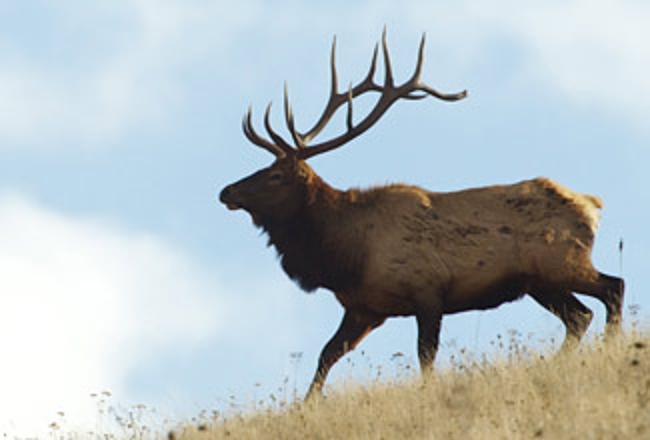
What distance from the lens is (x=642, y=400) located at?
9398 mm

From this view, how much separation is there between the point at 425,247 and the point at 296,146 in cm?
177

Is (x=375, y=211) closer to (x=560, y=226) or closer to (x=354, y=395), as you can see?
(x=560, y=226)

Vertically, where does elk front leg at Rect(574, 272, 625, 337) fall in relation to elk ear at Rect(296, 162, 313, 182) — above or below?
below

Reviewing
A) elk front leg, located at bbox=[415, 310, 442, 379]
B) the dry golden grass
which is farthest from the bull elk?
the dry golden grass

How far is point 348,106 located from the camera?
559 inches

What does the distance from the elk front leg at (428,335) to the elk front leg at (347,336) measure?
26.6 inches

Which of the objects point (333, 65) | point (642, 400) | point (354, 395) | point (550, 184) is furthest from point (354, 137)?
point (642, 400)

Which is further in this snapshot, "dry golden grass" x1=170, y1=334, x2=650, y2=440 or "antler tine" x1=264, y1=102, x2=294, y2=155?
"antler tine" x1=264, y1=102, x2=294, y2=155

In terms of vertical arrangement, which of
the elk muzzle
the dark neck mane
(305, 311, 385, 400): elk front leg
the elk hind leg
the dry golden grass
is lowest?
the dry golden grass

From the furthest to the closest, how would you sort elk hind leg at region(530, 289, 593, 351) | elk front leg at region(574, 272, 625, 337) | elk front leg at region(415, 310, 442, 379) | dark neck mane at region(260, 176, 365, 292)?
dark neck mane at region(260, 176, 365, 292) → elk hind leg at region(530, 289, 593, 351) → elk front leg at region(574, 272, 625, 337) → elk front leg at region(415, 310, 442, 379)

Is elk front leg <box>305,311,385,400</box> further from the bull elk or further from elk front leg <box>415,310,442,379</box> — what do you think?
elk front leg <box>415,310,442,379</box>

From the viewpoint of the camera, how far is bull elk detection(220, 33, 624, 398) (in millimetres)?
13086

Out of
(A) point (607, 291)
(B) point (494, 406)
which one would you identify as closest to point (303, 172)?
(A) point (607, 291)

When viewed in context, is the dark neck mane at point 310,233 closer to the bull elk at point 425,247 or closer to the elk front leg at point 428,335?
the bull elk at point 425,247
